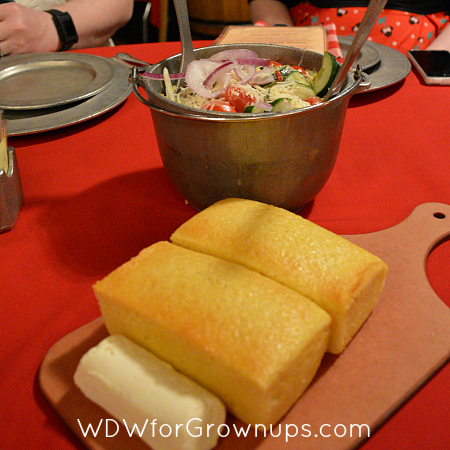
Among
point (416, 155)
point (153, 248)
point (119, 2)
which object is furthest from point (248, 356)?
point (119, 2)

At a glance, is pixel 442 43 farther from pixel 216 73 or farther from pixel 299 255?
pixel 299 255

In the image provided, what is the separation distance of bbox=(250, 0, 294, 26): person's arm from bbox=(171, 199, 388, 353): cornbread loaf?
6.06 feet

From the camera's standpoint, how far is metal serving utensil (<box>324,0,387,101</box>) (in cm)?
58

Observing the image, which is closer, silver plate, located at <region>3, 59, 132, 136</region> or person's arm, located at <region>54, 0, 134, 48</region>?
silver plate, located at <region>3, 59, 132, 136</region>

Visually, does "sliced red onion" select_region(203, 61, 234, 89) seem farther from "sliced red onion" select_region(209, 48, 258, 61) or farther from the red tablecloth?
the red tablecloth

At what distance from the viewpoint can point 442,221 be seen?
0.86 metres

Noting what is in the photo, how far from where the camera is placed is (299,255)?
629 mm

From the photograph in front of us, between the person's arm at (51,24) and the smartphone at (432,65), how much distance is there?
1.48m

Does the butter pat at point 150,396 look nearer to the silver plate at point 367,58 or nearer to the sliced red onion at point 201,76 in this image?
the sliced red onion at point 201,76

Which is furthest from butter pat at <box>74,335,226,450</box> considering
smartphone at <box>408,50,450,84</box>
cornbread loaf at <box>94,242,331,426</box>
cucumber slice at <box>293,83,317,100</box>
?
smartphone at <box>408,50,450,84</box>

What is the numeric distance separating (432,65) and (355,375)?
1.35 metres

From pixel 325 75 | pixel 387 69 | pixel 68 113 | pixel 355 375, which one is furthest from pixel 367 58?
pixel 355 375

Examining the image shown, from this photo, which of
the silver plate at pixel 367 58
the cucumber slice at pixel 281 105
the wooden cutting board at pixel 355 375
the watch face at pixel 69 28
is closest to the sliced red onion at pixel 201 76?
the cucumber slice at pixel 281 105

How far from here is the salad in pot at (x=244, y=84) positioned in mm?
804
